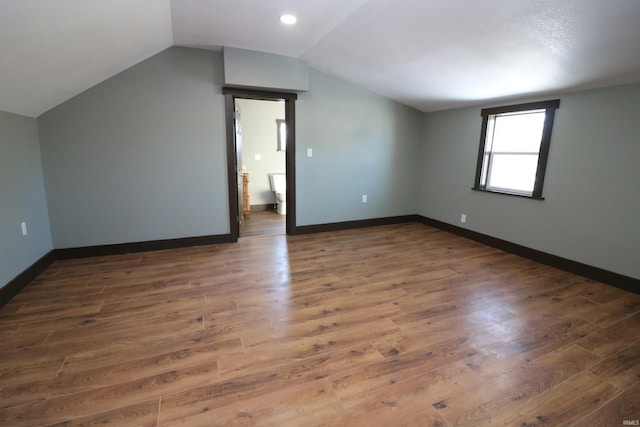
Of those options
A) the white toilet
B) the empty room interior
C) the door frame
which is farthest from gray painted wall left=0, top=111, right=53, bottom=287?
the white toilet

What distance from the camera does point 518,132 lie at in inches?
151

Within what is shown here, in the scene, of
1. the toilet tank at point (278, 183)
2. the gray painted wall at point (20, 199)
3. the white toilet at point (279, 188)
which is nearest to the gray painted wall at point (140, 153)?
the gray painted wall at point (20, 199)

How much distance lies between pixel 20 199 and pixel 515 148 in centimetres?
554

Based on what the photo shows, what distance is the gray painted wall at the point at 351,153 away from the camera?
4.39m

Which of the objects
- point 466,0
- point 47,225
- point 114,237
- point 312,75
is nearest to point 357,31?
point 466,0

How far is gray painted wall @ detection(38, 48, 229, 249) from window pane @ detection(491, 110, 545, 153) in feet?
12.2

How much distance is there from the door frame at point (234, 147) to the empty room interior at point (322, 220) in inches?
1.3

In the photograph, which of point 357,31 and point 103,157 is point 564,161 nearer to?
point 357,31

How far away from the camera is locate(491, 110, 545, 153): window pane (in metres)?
3.62

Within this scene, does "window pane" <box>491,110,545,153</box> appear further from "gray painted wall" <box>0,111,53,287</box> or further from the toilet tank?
"gray painted wall" <box>0,111,53,287</box>

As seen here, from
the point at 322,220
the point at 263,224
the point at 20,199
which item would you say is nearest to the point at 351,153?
the point at 322,220

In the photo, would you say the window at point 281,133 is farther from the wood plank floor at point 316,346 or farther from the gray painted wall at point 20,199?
the gray painted wall at point 20,199

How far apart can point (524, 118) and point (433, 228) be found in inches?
81.4

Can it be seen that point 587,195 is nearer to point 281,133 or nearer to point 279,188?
point 279,188
